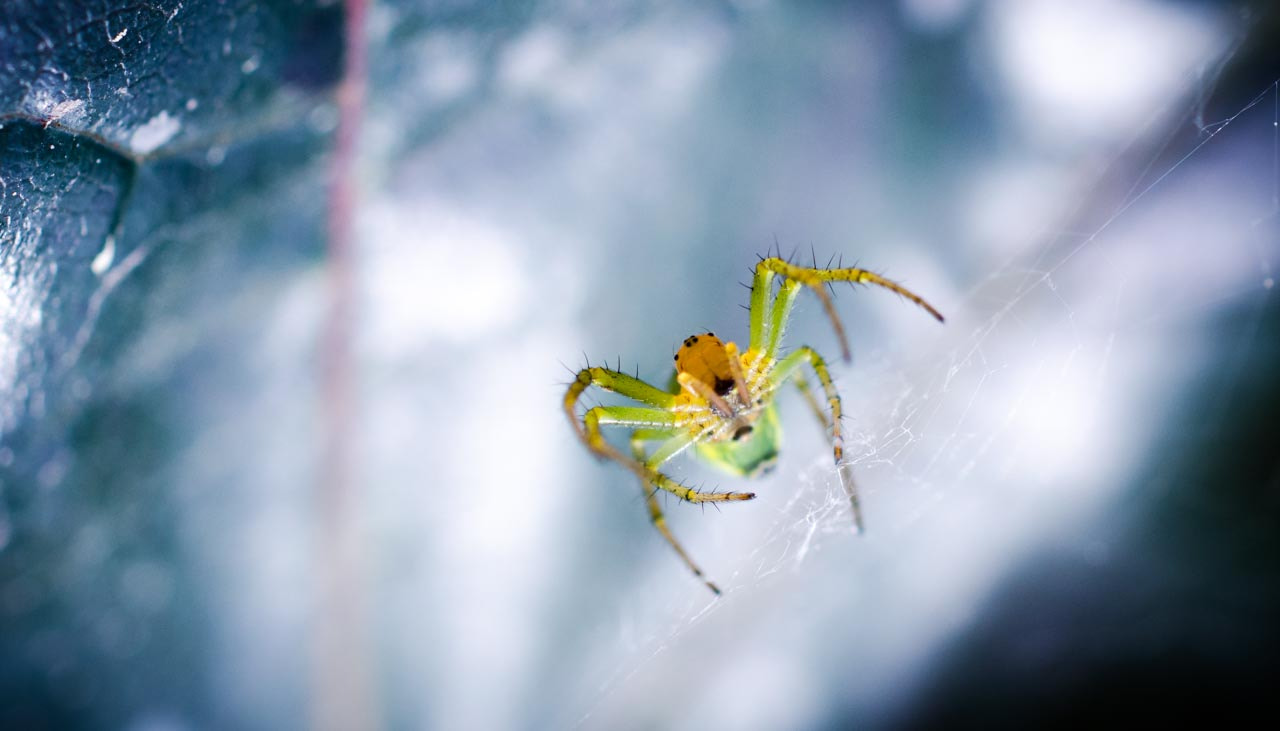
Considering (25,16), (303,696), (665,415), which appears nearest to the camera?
(25,16)

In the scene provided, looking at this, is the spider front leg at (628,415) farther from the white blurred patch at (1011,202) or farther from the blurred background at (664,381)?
the white blurred patch at (1011,202)

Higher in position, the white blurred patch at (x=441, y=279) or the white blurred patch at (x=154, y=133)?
the white blurred patch at (x=441, y=279)

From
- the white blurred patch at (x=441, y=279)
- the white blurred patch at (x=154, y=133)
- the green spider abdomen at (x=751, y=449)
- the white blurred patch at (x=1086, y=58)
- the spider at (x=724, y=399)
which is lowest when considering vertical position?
the green spider abdomen at (x=751, y=449)

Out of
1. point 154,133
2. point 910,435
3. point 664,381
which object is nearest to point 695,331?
point 664,381

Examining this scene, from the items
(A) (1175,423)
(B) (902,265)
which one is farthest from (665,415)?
(A) (1175,423)

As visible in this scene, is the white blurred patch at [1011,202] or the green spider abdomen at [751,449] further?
the white blurred patch at [1011,202]

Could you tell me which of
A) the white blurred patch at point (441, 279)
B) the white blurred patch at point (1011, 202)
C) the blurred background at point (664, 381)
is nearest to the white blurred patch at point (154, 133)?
the blurred background at point (664, 381)

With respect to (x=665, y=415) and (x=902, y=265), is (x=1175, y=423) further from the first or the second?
(x=665, y=415)

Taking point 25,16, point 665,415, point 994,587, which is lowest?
point 994,587
